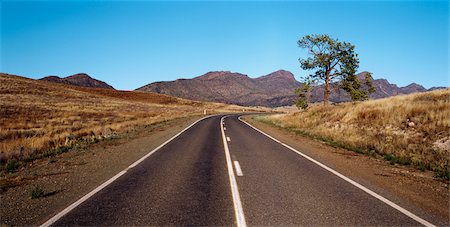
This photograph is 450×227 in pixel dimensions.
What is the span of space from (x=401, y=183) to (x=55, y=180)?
9.09 meters

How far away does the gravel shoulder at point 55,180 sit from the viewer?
524 centimetres

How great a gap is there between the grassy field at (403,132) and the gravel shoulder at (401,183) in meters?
0.79

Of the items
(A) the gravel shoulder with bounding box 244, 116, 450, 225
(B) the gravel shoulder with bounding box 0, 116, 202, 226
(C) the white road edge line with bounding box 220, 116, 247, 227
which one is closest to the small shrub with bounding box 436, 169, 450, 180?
(A) the gravel shoulder with bounding box 244, 116, 450, 225

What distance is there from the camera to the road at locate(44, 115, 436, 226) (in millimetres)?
4801

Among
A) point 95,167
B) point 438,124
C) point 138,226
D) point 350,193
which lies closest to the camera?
point 138,226

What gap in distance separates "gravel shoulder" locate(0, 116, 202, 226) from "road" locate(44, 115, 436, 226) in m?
0.44

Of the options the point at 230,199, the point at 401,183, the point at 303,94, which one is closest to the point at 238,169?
the point at 230,199

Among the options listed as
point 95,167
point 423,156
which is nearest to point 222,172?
point 95,167

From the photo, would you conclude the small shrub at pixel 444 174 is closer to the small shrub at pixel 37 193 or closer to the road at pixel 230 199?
the road at pixel 230 199

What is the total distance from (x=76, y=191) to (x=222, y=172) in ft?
12.4

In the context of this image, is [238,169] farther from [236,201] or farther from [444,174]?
[444,174]

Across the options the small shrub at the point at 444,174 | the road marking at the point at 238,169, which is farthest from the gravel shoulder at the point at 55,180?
the small shrub at the point at 444,174

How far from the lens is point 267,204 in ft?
18.2

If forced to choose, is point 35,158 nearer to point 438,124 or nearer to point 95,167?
point 95,167
